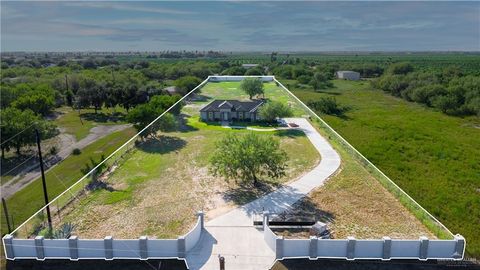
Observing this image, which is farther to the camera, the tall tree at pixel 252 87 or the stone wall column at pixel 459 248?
the tall tree at pixel 252 87

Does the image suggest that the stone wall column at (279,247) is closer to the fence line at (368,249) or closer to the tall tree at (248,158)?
the fence line at (368,249)

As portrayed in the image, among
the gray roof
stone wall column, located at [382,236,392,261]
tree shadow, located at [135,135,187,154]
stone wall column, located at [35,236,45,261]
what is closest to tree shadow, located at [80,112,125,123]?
the gray roof

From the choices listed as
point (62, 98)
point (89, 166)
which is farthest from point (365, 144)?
point (62, 98)

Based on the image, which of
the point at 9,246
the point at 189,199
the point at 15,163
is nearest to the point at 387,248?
the point at 189,199

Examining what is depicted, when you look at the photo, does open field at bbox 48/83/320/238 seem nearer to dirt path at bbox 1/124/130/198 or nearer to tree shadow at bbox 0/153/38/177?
dirt path at bbox 1/124/130/198

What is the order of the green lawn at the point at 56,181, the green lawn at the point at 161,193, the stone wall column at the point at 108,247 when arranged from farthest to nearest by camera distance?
the green lawn at the point at 56,181 → the green lawn at the point at 161,193 → the stone wall column at the point at 108,247

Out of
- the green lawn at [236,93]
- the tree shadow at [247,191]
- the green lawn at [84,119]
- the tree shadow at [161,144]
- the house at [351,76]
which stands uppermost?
the house at [351,76]

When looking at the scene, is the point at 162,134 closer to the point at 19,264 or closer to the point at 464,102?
the point at 19,264

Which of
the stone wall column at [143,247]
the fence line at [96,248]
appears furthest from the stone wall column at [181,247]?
the stone wall column at [143,247]
